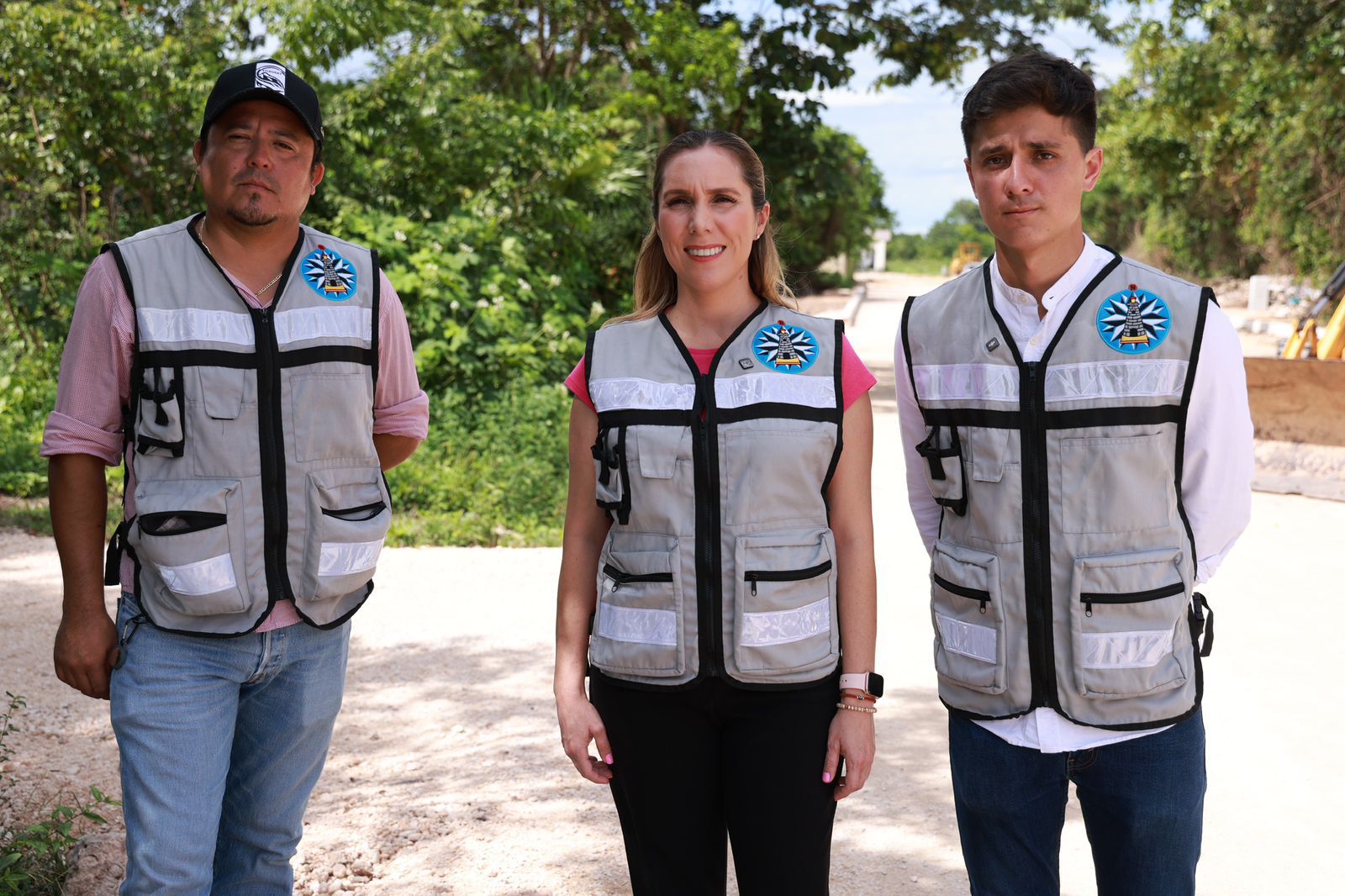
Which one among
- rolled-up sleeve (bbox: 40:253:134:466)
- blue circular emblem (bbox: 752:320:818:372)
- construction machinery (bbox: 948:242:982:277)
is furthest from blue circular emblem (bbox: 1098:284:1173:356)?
construction machinery (bbox: 948:242:982:277)

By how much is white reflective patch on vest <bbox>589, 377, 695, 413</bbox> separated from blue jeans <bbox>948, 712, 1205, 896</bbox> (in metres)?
0.82

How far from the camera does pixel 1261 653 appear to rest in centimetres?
611

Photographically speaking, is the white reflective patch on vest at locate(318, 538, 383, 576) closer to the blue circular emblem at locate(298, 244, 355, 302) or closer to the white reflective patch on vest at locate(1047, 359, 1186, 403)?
the blue circular emblem at locate(298, 244, 355, 302)

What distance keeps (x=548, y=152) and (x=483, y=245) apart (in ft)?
4.04

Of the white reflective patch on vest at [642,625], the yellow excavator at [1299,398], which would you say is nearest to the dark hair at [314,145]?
the white reflective patch on vest at [642,625]

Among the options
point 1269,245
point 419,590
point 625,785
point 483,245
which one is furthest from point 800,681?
point 1269,245

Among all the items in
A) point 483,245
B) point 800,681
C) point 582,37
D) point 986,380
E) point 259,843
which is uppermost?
point 582,37

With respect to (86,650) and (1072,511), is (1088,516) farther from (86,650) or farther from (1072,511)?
(86,650)

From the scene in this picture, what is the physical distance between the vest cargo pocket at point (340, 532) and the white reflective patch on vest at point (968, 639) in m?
1.15

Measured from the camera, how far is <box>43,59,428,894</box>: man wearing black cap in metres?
2.46

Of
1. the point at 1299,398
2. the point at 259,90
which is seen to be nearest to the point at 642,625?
the point at 259,90

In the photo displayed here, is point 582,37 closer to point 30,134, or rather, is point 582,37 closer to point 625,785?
point 30,134

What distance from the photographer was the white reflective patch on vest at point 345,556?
2596 millimetres

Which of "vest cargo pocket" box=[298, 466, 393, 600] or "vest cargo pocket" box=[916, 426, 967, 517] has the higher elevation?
"vest cargo pocket" box=[916, 426, 967, 517]
